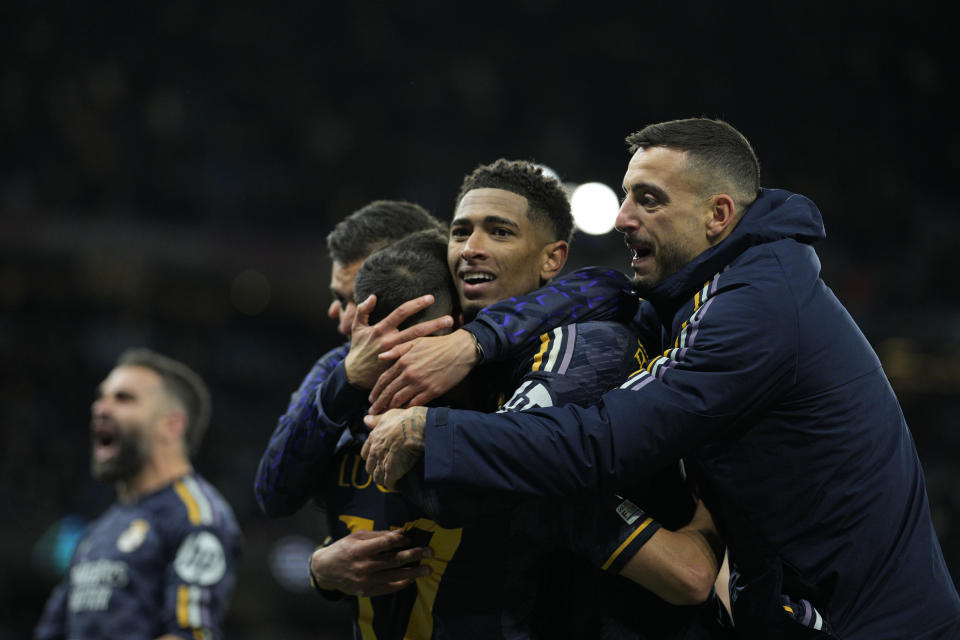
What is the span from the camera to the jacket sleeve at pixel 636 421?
2148 millimetres

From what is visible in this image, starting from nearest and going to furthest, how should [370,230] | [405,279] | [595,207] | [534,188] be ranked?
[405,279], [534,188], [370,230], [595,207]

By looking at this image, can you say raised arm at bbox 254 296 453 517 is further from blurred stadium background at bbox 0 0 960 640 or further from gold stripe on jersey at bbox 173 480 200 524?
blurred stadium background at bbox 0 0 960 640

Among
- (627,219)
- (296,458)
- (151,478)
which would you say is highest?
(627,219)

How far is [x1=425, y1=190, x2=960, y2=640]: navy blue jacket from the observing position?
2.16m

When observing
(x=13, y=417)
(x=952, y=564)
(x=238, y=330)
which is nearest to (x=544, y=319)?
(x=952, y=564)

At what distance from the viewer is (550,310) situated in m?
2.57

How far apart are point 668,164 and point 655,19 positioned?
39.8 ft

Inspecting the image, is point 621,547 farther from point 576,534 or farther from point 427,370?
point 427,370

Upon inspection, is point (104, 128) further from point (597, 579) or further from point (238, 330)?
point (597, 579)

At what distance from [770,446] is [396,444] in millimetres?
906

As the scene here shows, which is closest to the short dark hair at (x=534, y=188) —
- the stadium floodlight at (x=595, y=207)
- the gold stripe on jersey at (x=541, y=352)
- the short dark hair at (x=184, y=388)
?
the gold stripe on jersey at (x=541, y=352)

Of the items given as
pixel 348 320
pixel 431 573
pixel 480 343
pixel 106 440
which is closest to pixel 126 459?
pixel 106 440

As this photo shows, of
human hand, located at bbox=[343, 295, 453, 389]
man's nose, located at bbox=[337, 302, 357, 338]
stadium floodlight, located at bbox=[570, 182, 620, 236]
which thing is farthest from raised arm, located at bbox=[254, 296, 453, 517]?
stadium floodlight, located at bbox=[570, 182, 620, 236]

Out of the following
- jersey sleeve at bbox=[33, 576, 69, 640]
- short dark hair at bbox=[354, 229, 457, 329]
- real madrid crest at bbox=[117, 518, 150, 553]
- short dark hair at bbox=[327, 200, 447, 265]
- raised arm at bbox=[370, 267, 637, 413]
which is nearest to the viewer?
raised arm at bbox=[370, 267, 637, 413]
